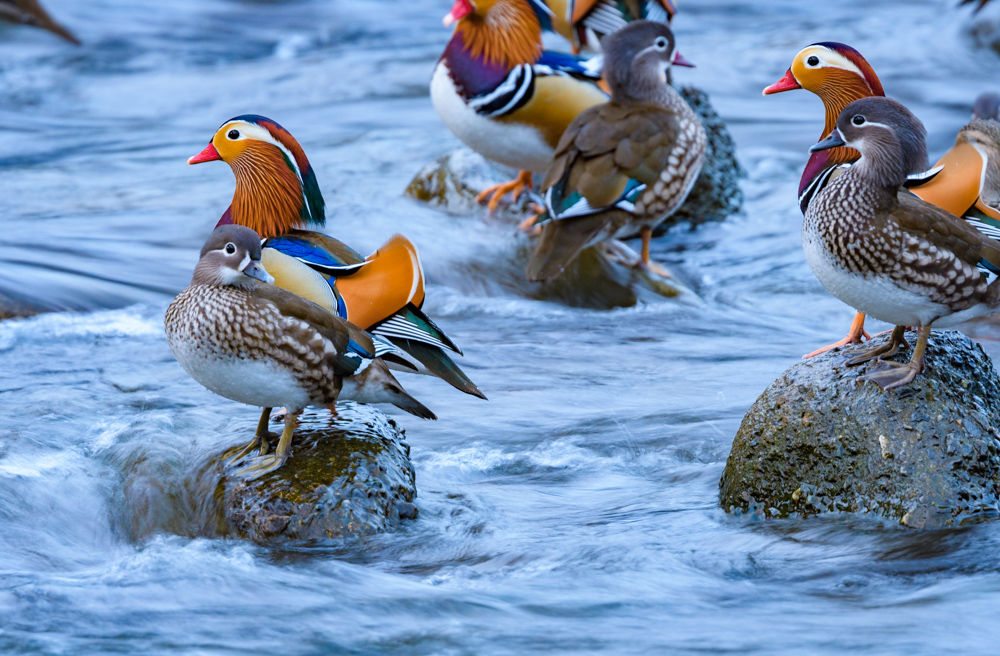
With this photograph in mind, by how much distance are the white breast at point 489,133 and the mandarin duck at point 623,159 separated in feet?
1.80

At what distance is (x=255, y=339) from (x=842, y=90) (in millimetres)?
2365

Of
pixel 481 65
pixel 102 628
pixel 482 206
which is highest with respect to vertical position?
pixel 481 65


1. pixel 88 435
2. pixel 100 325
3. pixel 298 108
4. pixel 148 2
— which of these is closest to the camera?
pixel 88 435

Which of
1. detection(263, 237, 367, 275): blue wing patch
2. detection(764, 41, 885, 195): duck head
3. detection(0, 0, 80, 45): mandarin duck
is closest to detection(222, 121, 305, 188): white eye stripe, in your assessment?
detection(263, 237, 367, 275): blue wing patch

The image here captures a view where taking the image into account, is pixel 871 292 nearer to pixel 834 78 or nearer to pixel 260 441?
pixel 834 78

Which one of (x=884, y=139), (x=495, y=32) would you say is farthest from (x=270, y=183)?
(x=495, y=32)

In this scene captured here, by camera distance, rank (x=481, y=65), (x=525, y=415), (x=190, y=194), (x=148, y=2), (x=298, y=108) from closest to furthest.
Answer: (x=525, y=415), (x=481, y=65), (x=190, y=194), (x=298, y=108), (x=148, y=2)

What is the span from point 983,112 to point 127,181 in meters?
6.88

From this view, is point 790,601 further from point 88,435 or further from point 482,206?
point 482,206

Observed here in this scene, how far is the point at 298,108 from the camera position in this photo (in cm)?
1272

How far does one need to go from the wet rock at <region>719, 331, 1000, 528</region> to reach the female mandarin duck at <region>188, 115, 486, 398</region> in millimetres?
1123

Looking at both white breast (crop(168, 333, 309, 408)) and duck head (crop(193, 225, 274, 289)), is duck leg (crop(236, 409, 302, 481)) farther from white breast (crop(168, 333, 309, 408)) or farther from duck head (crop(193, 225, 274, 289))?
duck head (crop(193, 225, 274, 289))

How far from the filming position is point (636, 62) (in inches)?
280

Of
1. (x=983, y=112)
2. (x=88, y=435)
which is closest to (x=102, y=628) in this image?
(x=88, y=435)
